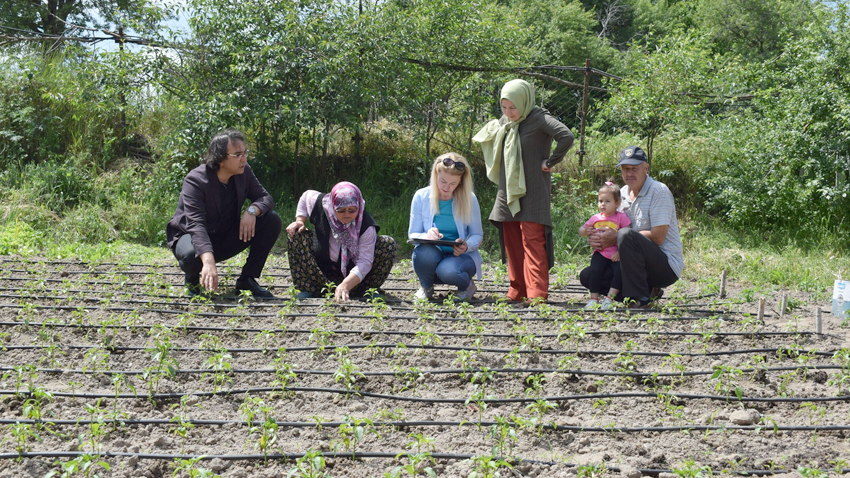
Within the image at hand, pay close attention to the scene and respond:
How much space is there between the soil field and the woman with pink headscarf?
25cm

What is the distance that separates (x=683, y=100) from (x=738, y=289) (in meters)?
3.16

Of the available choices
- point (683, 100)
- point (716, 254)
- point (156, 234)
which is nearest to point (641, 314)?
point (716, 254)

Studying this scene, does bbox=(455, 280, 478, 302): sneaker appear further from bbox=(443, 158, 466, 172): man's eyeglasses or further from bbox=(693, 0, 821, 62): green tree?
bbox=(693, 0, 821, 62): green tree

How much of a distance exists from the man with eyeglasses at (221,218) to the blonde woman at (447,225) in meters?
1.08

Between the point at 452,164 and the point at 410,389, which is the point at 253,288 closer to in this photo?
the point at 452,164

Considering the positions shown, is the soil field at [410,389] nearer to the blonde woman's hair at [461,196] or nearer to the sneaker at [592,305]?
the sneaker at [592,305]

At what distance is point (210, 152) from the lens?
486 centimetres

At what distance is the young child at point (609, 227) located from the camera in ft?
15.5

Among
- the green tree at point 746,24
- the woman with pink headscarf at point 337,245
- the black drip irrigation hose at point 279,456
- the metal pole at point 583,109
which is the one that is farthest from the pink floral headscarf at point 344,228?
the green tree at point 746,24

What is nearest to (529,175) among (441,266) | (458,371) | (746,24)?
(441,266)

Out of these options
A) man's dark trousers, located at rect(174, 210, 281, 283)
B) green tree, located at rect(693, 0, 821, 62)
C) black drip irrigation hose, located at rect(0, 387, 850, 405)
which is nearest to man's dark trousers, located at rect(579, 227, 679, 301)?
black drip irrigation hose, located at rect(0, 387, 850, 405)

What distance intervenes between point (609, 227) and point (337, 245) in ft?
6.10

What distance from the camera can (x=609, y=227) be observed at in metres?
4.74

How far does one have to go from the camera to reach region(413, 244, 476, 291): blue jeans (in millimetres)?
4887
